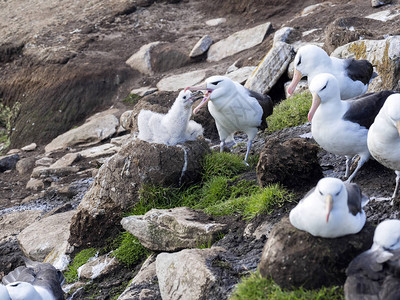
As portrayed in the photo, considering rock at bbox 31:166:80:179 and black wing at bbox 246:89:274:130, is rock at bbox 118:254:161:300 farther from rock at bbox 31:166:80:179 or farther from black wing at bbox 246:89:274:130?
rock at bbox 31:166:80:179

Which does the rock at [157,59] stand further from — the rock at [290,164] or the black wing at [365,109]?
the black wing at [365,109]

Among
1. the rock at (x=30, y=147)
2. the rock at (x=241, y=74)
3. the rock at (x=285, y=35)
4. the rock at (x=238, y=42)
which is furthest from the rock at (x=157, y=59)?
the rock at (x=30, y=147)

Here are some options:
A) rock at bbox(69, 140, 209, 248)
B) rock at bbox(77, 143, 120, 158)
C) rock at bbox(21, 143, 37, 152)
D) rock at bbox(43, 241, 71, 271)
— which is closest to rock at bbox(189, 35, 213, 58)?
rock at bbox(77, 143, 120, 158)

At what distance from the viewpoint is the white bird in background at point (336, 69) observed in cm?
662

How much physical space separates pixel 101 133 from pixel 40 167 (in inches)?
64.7

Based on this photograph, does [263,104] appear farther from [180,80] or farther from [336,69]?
[180,80]

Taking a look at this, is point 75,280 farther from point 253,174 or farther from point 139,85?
point 139,85

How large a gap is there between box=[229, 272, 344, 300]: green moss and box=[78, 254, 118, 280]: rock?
2607 millimetres

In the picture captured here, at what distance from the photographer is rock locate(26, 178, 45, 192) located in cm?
1000

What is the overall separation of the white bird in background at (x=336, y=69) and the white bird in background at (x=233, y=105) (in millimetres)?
528

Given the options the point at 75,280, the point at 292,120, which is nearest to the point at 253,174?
the point at 292,120

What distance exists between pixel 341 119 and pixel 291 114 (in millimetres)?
3245

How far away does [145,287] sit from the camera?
5094mm

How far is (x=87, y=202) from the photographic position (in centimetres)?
687
